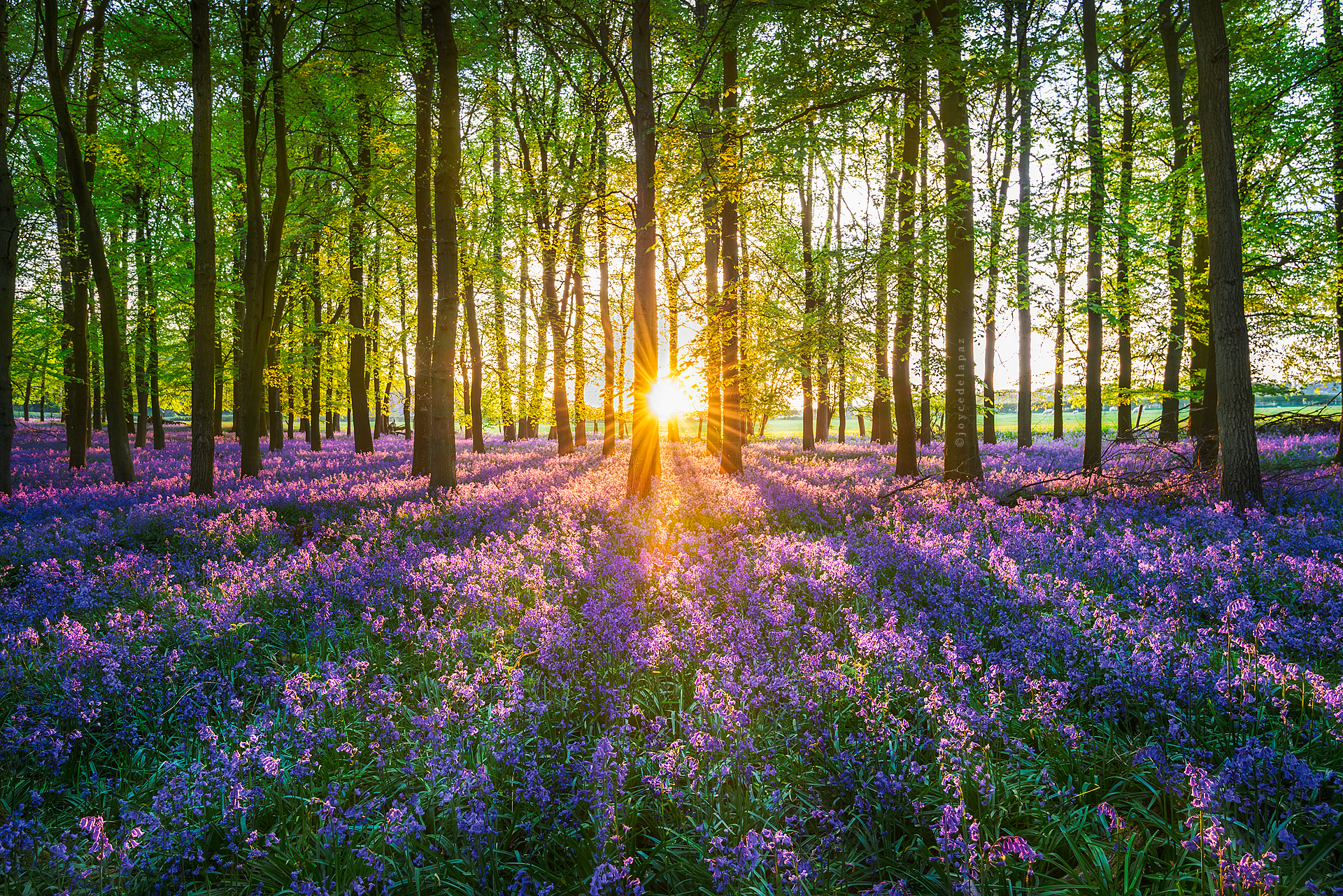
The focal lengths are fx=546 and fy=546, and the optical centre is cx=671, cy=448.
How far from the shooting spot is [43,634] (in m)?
4.61

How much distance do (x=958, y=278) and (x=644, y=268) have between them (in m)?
6.04

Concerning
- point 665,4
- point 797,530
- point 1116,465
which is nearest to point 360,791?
point 797,530

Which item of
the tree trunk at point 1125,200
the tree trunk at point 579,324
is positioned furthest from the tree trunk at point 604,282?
the tree trunk at point 1125,200

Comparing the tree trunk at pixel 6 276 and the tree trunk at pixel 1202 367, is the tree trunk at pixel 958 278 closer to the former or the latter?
the tree trunk at pixel 1202 367

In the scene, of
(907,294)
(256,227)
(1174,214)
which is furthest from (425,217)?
(1174,214)

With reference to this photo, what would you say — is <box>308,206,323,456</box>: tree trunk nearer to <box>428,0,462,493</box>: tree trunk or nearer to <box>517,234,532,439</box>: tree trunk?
<box>517,234,532,439</box>: tree trunk

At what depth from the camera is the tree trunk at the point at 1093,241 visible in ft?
38.2

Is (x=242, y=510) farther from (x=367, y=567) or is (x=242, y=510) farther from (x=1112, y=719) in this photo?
(x=1112, y=719)

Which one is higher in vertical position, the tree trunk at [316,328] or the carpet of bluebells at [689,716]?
the tree trunk at [316,328]

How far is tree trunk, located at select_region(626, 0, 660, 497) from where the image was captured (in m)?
9.45

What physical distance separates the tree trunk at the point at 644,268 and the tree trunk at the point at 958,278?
5056mm

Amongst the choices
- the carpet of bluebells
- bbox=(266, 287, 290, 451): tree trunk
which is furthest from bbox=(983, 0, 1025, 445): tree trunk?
bbox=(266, 287, 290, 451): tree trunk

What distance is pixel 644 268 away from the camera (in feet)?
32.2

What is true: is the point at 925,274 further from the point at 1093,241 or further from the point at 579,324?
the point at 579,324
